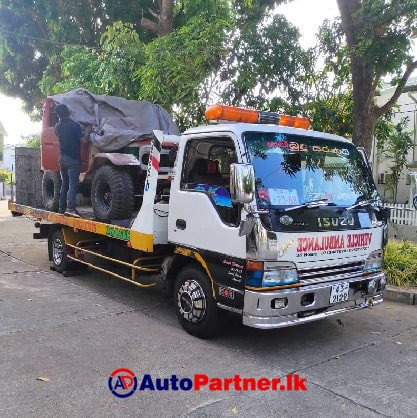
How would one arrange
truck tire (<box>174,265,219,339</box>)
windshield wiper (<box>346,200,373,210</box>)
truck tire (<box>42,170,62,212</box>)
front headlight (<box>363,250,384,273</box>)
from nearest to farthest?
truck tire (<box>174,265,219,339</box>), windshield wiper (<box>346,200,373,210</box>), front headlight (<box>363,250,384,273</box>), truck tire (<box>42,170,62,212</box>)

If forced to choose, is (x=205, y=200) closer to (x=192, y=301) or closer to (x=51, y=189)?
(x=192, y=301)

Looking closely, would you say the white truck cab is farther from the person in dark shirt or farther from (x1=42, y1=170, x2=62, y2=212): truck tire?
(x1=42, y1=170, x2=62, y2=212): truck tire

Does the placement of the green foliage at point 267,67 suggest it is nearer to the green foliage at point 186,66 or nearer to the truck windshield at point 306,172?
the green foliage at point 186,66

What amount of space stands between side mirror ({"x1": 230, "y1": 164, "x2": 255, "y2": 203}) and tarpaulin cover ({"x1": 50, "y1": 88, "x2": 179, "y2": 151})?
3.02m

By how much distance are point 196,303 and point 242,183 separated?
1.56m

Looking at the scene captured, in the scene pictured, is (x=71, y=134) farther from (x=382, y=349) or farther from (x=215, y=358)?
(x=382, y=349)

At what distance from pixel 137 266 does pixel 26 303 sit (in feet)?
5.41

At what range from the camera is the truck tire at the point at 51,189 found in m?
7.66

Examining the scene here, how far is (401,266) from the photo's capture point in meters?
7.30

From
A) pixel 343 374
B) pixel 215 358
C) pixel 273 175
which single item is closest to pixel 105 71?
pixel 273 175

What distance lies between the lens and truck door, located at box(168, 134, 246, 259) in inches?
177

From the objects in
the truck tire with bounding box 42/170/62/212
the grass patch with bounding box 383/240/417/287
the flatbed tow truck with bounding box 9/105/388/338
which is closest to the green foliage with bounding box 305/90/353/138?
the grass patch with bounding box 383/240/417/287

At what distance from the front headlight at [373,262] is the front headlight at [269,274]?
3.81 feet

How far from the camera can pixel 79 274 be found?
7.91 metres
